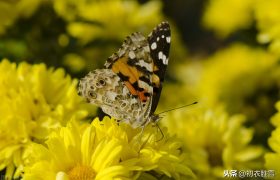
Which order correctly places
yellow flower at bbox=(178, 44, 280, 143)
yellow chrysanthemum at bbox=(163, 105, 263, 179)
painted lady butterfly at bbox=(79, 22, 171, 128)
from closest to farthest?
painted lady butterfly at bbox=(79, 22, 171, 128) < yellow chrysanthemum at bbox=(163, 105, 263, 179) < yellow flower at bbox=(178, 44, 280, 143)

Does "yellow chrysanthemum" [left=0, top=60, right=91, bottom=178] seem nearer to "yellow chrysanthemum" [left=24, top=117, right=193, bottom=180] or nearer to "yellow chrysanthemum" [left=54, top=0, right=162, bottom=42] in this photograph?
"yellow chrysanthemum" [left=24, top=117, right=193, bottom=180]

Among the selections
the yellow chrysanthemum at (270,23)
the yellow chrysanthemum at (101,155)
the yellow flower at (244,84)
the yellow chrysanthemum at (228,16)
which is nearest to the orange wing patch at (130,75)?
the yellow chrysanthemum at (101,155)

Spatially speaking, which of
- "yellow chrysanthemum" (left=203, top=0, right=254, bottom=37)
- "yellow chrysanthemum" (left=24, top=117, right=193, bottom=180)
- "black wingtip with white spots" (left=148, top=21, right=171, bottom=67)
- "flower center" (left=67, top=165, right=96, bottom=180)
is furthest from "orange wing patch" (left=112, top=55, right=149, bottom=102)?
"yellow chrysanthemum" (left=203, top=0, right=254, bottom=37)

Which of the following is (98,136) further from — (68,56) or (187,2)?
(187,2)

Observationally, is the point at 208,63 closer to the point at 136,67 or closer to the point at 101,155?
the point at 136,67

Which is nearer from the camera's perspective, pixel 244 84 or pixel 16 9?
pixel 16 9

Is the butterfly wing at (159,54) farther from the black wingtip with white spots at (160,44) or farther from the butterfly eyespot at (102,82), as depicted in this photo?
the butterfly eyespot at (102,82)

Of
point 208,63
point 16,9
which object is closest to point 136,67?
point 16,9
